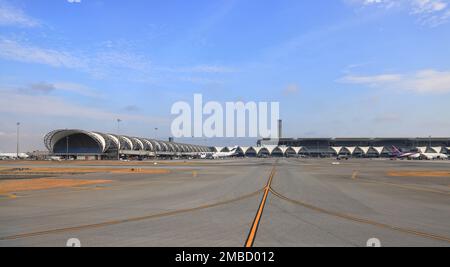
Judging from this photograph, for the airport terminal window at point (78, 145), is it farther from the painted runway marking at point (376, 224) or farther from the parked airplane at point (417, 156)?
the painted runway marking at point (376, 224)

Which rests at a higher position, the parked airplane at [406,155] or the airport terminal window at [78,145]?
the airport terminal window at [78,145]

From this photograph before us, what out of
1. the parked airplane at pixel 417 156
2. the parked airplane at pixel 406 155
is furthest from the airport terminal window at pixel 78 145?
the parked airplane at pixel 417 156

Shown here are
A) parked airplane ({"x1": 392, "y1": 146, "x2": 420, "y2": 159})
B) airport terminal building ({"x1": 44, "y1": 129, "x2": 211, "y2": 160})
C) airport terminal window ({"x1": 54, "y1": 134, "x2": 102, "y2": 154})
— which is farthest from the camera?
airport terminal window ({"x1": 54, "y1": 134, "x2": 102, "y2": 154})

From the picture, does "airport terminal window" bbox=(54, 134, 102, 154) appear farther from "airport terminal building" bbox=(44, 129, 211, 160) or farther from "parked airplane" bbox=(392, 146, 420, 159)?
"parked airplane" bbox=(392, 146, 420, 159)

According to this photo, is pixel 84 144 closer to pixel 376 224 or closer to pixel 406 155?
pixel 406 155

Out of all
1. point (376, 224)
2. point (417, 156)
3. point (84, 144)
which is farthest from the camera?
point (84, 144)

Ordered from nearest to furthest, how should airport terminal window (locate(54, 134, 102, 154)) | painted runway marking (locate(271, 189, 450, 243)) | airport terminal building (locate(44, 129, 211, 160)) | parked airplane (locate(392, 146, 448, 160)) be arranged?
painted runway marking (locate(271, 189, 450, 243)) → parked airplane (locate(392, 146, 448, 160)) → airport terminal building (locate(44, 129, 211, 160)) → airport terminal window (locate(54, 134, 102, 154))

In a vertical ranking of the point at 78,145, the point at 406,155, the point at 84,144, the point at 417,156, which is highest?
the point at 84,144

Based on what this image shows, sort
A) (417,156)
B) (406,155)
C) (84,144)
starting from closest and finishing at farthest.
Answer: (417,156) < (406,155) < (84,144)

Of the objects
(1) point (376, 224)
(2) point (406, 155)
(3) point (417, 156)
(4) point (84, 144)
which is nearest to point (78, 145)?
(4) point (84, 144)

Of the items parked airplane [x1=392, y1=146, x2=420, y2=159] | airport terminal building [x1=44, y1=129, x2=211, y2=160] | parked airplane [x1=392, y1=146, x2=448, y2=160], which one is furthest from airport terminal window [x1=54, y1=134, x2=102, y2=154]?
parked airplane [x1=392, y1=146, x2=448, y2=160]

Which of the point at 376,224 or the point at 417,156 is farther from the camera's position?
the point at 417,156
